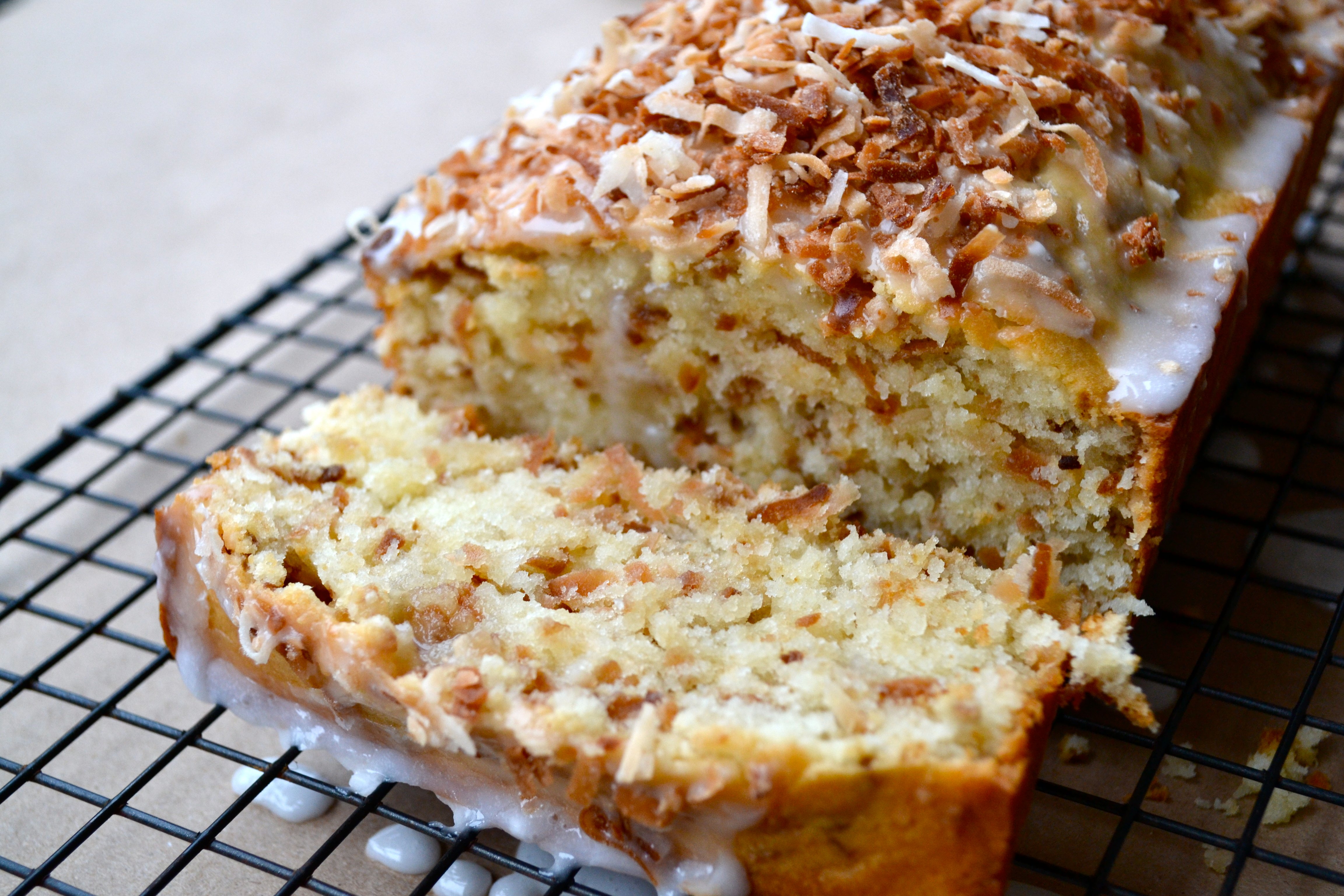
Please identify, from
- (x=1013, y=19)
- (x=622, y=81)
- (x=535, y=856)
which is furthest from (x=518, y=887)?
(x=1013, y=19)

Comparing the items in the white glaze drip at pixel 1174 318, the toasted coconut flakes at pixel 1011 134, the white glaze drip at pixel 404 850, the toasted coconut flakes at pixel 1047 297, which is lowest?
the white glaze drip at pixel 404 850

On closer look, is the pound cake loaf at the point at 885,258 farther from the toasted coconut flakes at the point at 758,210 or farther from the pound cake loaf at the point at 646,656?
the pound cake loaf at the point at 646,656

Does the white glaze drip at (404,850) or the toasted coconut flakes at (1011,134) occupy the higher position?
the toasted coconut flakes at (1011,134)

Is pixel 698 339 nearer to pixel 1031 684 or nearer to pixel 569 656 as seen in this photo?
pixel 569 656

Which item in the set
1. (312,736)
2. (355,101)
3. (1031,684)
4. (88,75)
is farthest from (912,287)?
(88,75)

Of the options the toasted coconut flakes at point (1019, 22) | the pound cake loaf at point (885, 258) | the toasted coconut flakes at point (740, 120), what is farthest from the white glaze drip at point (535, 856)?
the toasted coconut flakes at point (1019, 22)

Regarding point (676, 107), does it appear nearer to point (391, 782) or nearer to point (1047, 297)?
point (1047, 297)

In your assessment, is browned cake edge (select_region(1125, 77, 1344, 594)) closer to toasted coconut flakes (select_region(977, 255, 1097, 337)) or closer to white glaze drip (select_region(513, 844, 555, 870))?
toasted coconut flakes (select_region(977, 255, 1097, 337))
